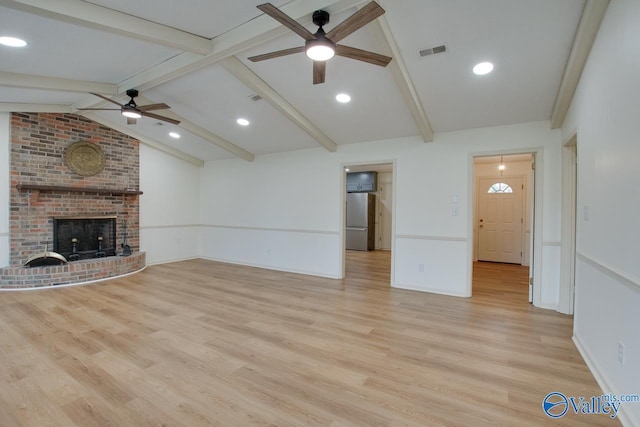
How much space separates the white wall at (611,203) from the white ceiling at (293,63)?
55 cm

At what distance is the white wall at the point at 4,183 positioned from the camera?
471 cm

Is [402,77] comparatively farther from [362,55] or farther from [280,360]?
[280,360]

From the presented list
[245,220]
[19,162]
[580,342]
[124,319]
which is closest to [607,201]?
[580,342]

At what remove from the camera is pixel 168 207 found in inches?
274

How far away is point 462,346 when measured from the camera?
279 cm

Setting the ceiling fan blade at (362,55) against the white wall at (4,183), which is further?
the white wall at (4,183)

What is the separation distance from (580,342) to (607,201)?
4.64 ft

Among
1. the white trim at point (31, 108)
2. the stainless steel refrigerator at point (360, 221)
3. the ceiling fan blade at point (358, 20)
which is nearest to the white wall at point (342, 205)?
the ceiling fan blade at point (358, 20)

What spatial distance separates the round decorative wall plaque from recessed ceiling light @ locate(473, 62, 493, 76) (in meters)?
6.34

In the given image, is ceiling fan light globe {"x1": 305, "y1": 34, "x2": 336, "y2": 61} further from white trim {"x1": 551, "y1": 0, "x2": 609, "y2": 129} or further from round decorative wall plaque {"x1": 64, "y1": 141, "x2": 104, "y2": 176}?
round decorative wall plaque {"x1": 64, "y1": 141, "x2": 104, "y2": 176}

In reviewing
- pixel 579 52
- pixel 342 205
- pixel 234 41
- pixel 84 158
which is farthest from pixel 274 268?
pixel 579 52

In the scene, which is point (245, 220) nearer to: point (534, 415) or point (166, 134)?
point (166, 134)

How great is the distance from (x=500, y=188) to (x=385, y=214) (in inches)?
135

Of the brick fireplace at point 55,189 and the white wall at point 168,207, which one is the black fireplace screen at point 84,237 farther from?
the white wall at point 168,207
